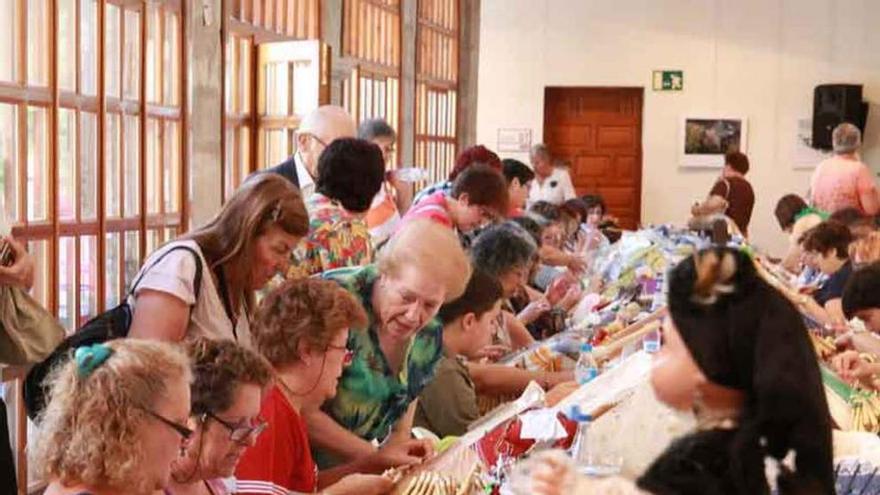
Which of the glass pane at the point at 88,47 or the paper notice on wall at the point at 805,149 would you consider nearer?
the glass pane at the point at 88,47

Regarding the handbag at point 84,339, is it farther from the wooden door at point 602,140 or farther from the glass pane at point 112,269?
the wooden door at point 602,140

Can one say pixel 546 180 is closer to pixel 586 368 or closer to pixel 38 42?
pixel 38 42

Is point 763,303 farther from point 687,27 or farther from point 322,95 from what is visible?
point 687,27

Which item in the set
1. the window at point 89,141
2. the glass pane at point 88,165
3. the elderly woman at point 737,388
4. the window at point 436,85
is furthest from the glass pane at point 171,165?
the window at point 436,85

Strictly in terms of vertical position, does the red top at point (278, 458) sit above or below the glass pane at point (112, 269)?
below

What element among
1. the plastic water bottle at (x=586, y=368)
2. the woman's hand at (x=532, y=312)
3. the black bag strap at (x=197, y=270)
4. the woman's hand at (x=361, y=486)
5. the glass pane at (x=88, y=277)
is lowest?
the woman's hand at (x=532, y=312)

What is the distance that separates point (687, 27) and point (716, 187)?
15.2 feet

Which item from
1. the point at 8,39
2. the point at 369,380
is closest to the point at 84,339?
the point at 369,380

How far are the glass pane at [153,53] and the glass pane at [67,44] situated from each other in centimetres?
70

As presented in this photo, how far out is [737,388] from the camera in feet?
5.68

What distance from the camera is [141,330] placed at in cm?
346

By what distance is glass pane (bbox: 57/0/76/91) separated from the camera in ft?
17.5

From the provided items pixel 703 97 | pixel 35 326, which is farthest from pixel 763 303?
pixel 703 97

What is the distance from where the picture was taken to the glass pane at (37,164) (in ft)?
16.9
